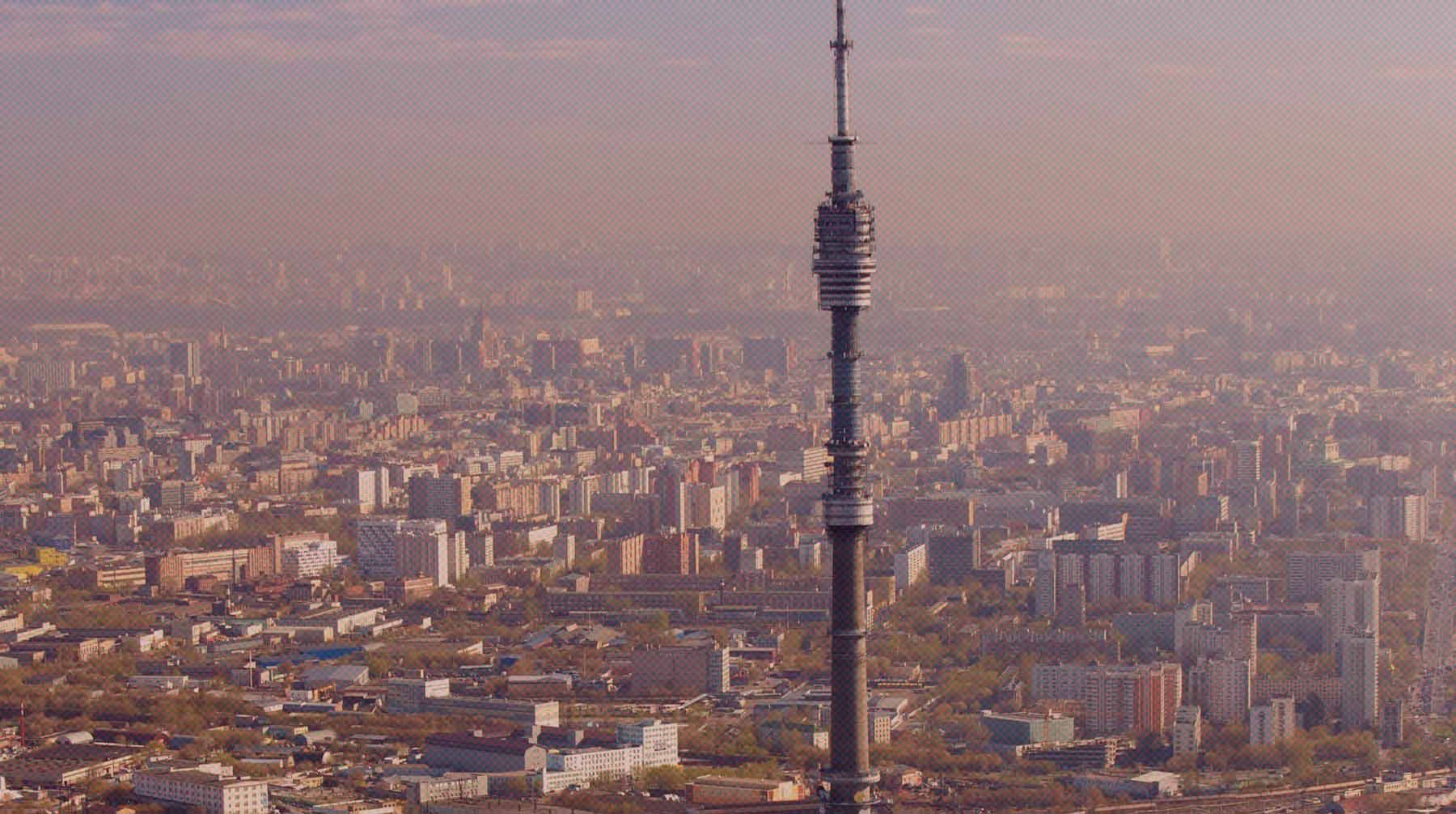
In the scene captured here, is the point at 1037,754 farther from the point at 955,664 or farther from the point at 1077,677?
the point at 955,664

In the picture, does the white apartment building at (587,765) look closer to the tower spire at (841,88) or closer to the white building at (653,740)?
the white building at (653,740)

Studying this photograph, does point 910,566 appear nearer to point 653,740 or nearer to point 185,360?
point 653,740

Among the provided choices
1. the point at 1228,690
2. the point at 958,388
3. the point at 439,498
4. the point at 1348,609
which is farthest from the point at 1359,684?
the point at 958,388

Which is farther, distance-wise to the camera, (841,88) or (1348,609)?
(1348,609)

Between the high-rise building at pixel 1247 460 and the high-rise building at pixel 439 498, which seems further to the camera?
the high-rise building at pixel 439 498

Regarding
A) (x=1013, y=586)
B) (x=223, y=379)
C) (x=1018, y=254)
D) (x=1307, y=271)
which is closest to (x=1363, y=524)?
(x=1013, y=586)

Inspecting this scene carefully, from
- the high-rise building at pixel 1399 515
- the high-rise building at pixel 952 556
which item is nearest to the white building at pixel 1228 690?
the high-rise building at pixel 952 556
